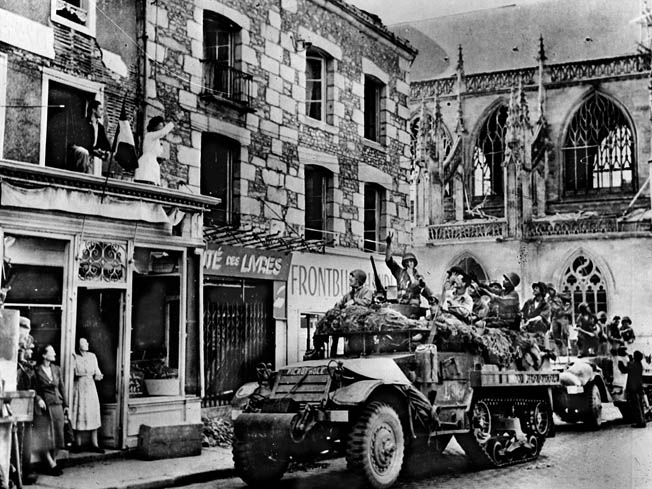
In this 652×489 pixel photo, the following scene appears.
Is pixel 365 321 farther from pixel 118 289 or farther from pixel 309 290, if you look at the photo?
pixel 309 290

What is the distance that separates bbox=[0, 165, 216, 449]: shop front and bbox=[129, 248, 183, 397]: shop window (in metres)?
0.02

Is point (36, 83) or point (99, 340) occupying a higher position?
Answer: point (36, 83)

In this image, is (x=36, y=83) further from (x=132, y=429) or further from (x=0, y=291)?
(x=132, y=429)

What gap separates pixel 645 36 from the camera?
113 feet

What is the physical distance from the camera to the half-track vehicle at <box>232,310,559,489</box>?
30.7 ft

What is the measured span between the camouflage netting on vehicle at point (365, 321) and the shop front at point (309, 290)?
4.03 meters

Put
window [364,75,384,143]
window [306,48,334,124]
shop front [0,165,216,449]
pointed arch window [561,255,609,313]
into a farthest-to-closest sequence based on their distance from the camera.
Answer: pointed arch window [561,255,609,313]
window [364,75,384,143]
window [306,48,334,124]
shop front [0,165,216,449]

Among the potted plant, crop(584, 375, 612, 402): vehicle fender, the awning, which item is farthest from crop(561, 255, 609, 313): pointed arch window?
the awning

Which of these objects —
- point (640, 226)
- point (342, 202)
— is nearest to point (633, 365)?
point (342, 202)

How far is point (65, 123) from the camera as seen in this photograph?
40.4ft

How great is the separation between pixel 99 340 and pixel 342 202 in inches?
301

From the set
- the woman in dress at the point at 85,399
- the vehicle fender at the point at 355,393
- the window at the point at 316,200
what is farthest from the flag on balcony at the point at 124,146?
the window at the point at 316,200

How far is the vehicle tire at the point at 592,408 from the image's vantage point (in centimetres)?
1552

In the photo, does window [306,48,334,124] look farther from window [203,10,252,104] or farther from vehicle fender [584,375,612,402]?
vehicle fender [584,375,612,402]
